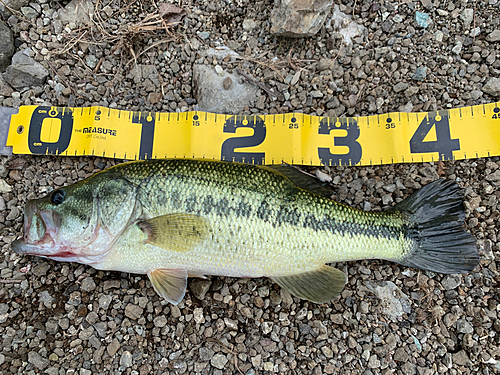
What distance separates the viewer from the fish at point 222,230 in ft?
9.11

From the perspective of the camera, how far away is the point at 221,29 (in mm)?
3992

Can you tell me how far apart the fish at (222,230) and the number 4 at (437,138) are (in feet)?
2.44

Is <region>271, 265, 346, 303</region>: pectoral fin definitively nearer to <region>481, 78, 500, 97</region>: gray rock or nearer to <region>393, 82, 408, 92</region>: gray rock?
<region>393, 82, 408, 92</region>: gray rock

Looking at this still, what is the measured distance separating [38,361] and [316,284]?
2567 mm

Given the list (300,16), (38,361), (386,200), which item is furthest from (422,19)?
(38,361)

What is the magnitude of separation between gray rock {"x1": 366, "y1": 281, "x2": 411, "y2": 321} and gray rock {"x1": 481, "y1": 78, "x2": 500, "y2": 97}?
7.74ft

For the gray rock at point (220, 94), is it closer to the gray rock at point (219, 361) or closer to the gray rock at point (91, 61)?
the gray rock at point (91, 61)

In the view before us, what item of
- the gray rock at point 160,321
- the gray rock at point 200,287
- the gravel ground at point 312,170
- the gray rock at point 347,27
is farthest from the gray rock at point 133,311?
the gray rock at point 347,27

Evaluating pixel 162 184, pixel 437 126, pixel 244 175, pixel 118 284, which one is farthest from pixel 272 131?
pixel 118 284

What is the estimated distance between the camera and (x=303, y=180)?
3.12 m

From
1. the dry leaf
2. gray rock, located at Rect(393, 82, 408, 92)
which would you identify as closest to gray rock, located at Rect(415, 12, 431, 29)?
gray rock, located at Rect(393, 82, 408, 92)

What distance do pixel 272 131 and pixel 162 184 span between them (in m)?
1.42

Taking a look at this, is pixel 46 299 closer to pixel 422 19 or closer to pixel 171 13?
pixel 171 13

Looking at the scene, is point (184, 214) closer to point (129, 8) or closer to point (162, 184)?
point (162, 184)
